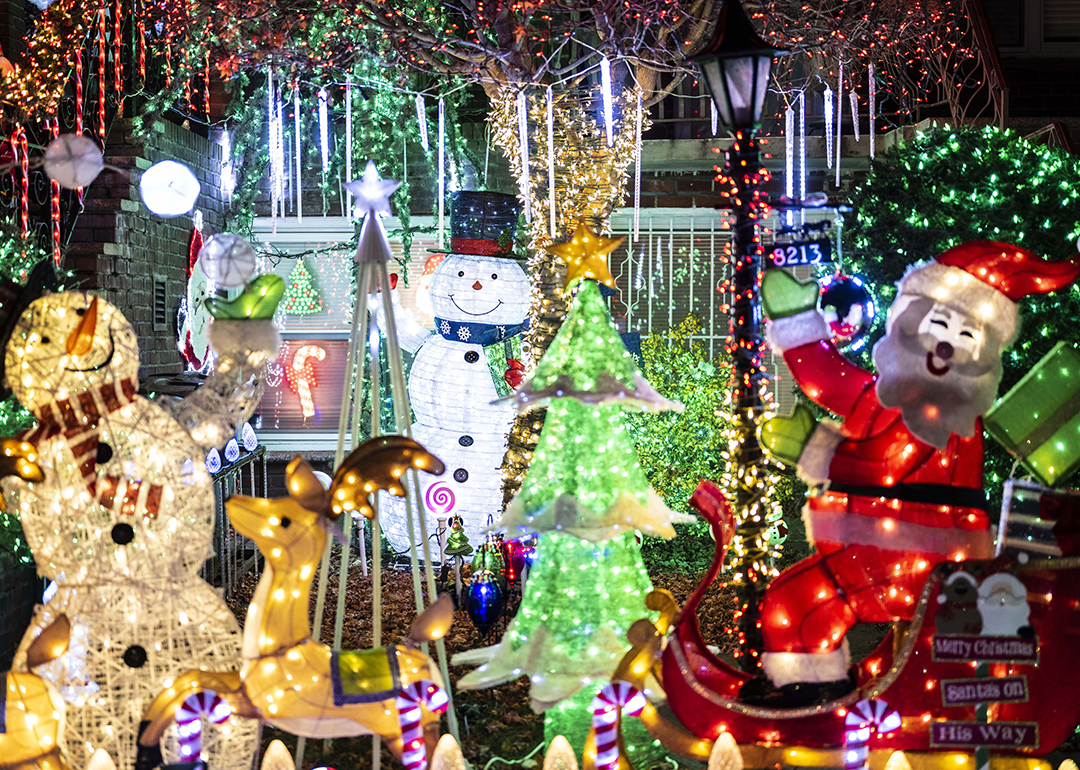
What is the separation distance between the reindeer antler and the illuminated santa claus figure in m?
1.51

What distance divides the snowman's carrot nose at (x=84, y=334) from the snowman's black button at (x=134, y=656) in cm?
118

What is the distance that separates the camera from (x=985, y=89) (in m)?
9.62

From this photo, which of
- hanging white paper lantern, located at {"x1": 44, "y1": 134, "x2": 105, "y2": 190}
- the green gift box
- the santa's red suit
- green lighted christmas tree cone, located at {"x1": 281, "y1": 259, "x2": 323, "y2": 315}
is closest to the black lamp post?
the santa's red suit

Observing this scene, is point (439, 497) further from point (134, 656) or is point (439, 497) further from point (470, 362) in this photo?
point (134, 656)

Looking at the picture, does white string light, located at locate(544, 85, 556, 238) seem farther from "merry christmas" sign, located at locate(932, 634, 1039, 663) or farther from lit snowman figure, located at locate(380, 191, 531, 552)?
"merry christmas" sign, located at locate(932, 634, 1039, 663)

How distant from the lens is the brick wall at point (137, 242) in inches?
297

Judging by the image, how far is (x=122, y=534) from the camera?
398 cm

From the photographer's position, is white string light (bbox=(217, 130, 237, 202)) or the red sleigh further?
white string light (bbox=(217, 130, 237, 202))

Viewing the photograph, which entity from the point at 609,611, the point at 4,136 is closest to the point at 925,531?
Result: the point at 609,611

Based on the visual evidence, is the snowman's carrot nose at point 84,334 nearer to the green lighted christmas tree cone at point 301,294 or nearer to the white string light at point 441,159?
the white string light at point 441,159

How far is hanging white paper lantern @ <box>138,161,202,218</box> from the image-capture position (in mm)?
4434

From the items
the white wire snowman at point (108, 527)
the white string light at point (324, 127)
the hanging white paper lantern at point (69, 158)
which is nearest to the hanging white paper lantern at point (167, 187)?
the hanging white paper lantern at point (69, 158)

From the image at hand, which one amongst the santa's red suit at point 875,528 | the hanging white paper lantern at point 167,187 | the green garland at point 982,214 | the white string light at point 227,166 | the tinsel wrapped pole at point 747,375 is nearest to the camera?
the santa's red suit at point 875,528

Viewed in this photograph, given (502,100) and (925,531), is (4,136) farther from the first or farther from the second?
(925,531)
